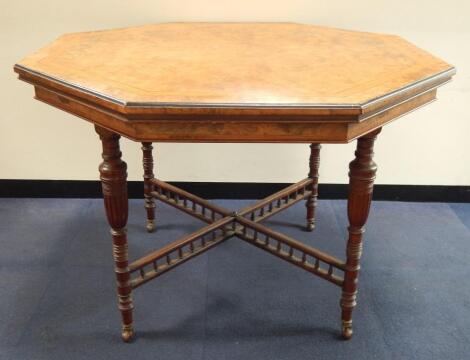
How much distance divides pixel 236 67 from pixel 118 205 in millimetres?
527

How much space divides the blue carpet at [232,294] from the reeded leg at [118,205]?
131 millimetres

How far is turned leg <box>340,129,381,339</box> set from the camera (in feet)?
4.83

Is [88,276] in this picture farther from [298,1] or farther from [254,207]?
[298,1]

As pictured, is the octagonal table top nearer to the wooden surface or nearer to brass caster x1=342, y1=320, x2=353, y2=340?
the wooden surface

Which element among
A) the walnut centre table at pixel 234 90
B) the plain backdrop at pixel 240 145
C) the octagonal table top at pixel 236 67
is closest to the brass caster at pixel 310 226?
the plain backdrop at pixel 240 145

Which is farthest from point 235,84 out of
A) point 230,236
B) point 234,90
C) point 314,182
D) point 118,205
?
point 314,182

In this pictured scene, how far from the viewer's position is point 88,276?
81.2 inches

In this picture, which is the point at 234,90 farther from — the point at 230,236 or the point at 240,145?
the point at 240,145

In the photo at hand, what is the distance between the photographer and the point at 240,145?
252 cm

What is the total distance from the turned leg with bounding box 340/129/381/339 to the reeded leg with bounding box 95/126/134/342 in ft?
2.19

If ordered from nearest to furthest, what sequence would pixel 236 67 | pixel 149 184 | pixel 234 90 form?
pixel 234 90 < pixel 236 67 < pixel 149 184

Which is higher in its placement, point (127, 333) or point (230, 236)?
point (230, 236)

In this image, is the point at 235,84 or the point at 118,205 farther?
the point at 118,205

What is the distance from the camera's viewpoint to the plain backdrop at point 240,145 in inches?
87.8
